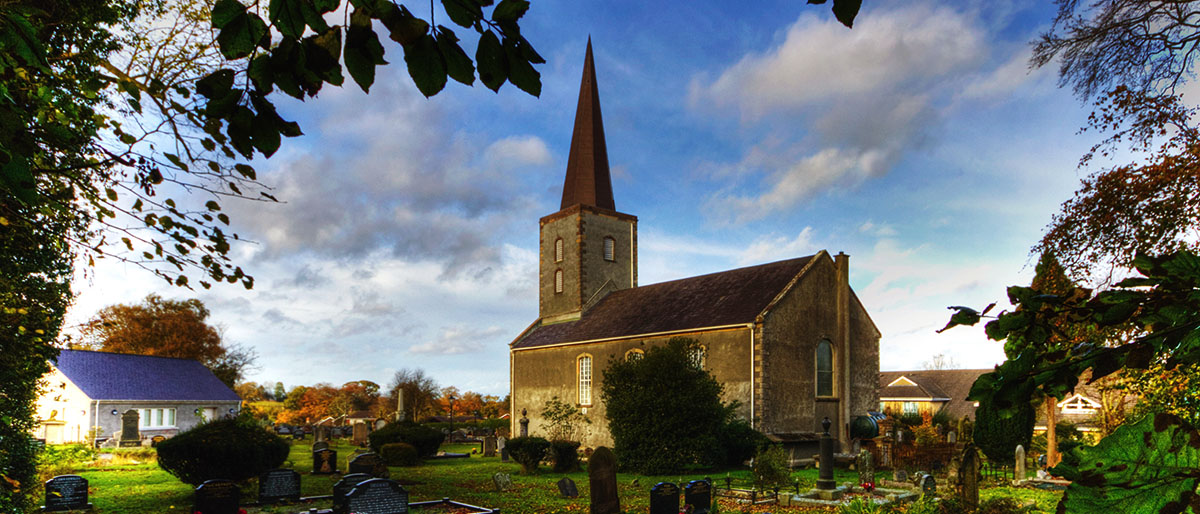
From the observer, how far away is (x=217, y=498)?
13773mm

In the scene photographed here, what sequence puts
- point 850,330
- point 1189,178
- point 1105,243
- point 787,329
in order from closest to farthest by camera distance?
point 1189,178, point 1105,243, point 787,329, point 850,330

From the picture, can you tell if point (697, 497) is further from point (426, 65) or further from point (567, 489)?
point (426, 65)

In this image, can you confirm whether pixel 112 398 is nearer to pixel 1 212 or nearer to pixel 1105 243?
pixel 1 212

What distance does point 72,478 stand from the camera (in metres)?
14.3

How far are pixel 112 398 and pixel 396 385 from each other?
88.3 feet

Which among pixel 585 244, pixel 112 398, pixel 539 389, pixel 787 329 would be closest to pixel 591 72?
pixel 585 244

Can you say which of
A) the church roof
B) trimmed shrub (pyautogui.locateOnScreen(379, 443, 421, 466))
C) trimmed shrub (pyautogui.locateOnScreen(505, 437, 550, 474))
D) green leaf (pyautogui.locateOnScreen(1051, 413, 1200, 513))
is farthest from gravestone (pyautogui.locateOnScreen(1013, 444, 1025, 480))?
green leaf (pyautogui.locateOnScreen(1051, 413, 1200, 513))

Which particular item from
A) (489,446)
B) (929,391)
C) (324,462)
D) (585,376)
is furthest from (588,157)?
(929,391)

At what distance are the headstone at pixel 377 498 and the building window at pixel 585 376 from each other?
1941 cm

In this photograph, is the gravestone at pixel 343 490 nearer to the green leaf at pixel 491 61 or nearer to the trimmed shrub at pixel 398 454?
the trimmed shrub at pixel 398 454

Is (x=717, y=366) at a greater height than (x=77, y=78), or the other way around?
(x=77, y=78)

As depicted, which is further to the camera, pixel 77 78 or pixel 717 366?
pixel 717 366

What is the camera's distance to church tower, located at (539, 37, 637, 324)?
124ft

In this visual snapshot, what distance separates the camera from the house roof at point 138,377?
122 ft
